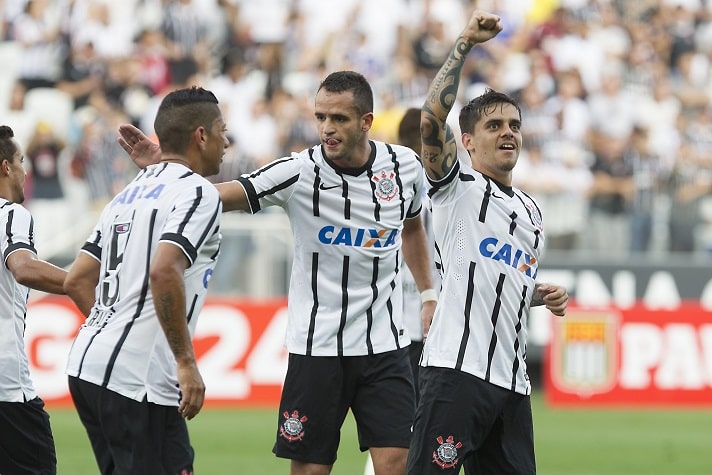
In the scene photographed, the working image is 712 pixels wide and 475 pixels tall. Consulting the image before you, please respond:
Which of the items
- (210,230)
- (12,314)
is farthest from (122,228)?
(12,314)

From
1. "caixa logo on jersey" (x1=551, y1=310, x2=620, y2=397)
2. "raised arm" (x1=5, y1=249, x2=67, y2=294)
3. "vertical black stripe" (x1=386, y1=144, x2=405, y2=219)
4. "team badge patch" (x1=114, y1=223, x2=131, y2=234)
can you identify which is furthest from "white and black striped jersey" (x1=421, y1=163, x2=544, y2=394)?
"caixa logo on jersey" (x1=551, y1=310, x2=620, y2=397)

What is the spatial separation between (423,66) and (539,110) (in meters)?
2.26

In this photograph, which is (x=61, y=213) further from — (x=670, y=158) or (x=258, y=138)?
(x=670, y=158)

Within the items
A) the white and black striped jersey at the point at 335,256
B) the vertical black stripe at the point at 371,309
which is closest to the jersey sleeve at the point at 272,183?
the white and black striped jersey at the point at 335,256

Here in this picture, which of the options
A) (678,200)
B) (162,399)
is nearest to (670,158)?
(678,200)

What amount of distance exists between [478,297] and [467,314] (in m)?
0.10

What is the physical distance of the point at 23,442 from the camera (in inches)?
270

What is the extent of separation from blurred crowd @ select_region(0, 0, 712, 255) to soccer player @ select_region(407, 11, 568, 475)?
32.0 feet

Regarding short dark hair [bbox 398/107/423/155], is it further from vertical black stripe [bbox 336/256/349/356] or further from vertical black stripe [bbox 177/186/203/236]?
vertical black stripe [bbox 177/186/203/236]

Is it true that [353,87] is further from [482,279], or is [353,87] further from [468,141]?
[482,279]

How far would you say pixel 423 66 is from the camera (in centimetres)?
2097

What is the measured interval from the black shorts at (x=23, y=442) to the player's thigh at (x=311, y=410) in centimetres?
129

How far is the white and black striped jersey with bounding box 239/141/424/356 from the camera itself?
288 inches

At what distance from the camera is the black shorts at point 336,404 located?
7.30m
